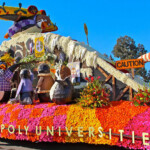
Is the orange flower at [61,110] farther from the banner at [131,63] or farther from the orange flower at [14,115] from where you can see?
the banner at [131,63]

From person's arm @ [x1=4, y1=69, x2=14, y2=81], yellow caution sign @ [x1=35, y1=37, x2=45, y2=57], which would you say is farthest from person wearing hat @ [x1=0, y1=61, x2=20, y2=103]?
yellow caution sign @ [x1=35, y1=37, x2=45, y2=57]

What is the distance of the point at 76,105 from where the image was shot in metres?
6.03

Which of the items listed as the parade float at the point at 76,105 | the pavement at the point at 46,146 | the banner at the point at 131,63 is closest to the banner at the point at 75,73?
the parade float at the point at 76,105

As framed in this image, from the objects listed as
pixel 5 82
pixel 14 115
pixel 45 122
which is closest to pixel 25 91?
pixel 14 115

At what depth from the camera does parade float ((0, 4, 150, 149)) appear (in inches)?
191

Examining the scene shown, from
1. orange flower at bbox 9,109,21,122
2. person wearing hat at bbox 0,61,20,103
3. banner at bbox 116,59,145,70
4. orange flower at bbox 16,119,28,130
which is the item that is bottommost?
orange flower at bbox 16,119,28,130

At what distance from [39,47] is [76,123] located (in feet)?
19.8

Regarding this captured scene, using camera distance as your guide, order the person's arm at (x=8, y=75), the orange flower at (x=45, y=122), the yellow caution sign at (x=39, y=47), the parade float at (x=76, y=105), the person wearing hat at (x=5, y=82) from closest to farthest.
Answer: the parade float at (x=76, y=105) → the orange flower at (x=45, y=122) → the person wearing hat at (x=5, y=82) → the person's arm at (x=8, y=75) → the yellow caution sign at (x=39, y=47)

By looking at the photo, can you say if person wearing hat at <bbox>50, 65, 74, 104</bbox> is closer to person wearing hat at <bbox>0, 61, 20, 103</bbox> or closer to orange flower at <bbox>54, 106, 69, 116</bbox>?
orange flower at <bbox>54, 106, 69, 116</bbox>

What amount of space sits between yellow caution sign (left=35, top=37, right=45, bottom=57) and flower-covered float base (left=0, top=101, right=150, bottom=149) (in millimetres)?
4191

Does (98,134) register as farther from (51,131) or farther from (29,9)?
(29,9)

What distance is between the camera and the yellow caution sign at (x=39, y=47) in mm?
10098

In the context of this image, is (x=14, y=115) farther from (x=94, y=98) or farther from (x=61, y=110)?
(x=94, y=98)

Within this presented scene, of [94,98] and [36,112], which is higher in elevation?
[94,98]
